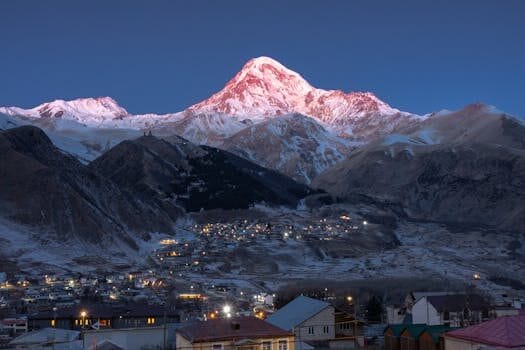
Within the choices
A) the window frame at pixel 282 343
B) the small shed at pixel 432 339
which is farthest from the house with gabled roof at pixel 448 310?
the window frame at pixel 282 343

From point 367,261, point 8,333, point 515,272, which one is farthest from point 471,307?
point 367,261

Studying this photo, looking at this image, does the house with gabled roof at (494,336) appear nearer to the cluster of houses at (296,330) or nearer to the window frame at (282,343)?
the cluster of houses at (296,330)

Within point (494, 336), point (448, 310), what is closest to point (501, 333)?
point (494, 336)

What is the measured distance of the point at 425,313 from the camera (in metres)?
56.2

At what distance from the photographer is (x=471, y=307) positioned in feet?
176

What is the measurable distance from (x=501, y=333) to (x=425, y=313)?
2415 cm

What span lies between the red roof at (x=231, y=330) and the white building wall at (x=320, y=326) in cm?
1266

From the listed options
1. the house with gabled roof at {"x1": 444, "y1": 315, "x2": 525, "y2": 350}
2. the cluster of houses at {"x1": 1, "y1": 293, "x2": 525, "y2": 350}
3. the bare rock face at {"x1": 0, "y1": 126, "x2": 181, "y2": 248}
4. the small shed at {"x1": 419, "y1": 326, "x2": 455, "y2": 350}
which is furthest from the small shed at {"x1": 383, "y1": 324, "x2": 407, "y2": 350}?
the bare rock face at {"x1": 0, "y1": 126, "x2": 181, "y2": 248}

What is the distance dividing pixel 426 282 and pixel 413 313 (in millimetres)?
57056

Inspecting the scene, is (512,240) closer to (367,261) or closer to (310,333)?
(367,261)

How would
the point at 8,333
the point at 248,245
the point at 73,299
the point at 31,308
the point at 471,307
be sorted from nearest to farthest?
the point at 471,307 → the point at 8,333 → the point at 31,308 → the point at 73,299 → the point at 248,245

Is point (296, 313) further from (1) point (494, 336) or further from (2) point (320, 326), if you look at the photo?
(1) point (494, 336)

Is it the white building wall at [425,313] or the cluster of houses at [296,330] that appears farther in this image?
the white building wall at [425,313]

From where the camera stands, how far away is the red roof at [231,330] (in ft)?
112
